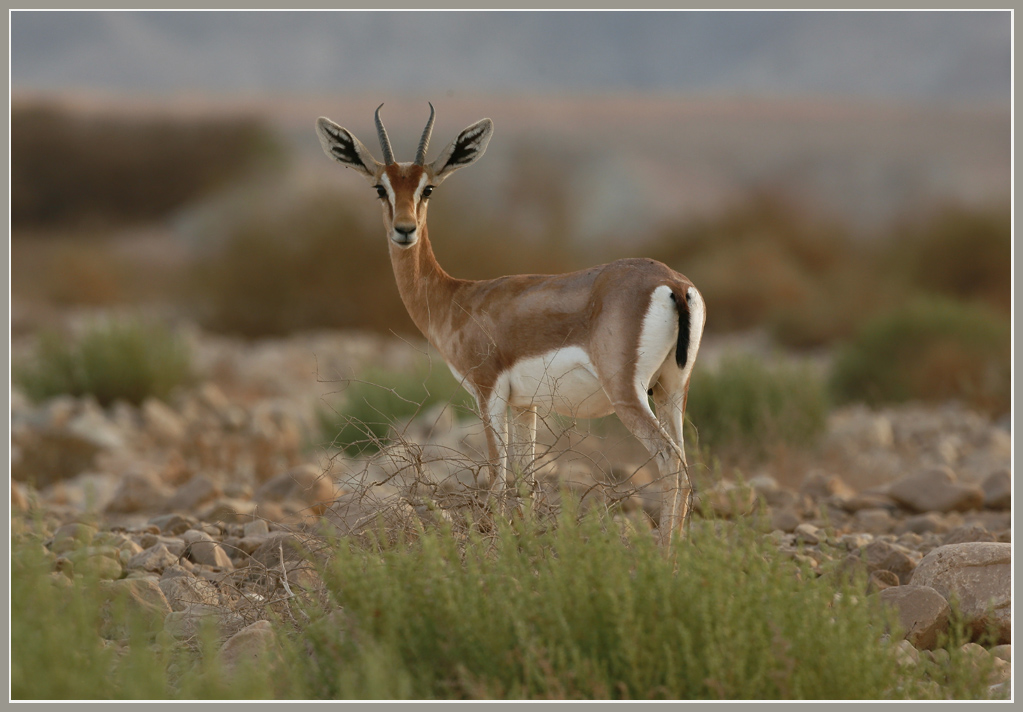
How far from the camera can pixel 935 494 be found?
677cm

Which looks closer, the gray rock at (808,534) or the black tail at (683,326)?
the black tail at (683,326)

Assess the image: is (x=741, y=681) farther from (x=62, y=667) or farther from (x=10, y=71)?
(x=10, y=71)

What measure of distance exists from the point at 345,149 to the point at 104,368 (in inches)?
327

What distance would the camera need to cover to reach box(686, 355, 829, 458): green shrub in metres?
9.10

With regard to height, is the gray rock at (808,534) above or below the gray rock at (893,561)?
below

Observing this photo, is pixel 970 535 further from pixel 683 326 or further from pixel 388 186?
pixel 388 186

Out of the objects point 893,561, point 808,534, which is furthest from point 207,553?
point 893,561

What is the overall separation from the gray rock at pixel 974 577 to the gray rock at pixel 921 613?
212 millimetres

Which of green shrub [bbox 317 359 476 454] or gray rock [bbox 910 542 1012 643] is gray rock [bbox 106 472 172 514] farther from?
gray rock [bbox 910 542 1012 643]

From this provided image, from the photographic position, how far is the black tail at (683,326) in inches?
171

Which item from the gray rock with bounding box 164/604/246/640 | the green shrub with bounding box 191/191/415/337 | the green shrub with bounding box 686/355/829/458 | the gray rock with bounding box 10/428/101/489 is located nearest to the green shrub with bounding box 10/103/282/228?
the green shrub with bounding box 191/191/415/337

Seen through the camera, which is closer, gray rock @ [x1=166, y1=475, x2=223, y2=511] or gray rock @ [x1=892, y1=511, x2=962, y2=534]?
gray rock @ [x1=892, y1=511, x2=962, y2=534]

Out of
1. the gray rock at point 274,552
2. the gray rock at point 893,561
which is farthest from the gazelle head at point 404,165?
the gray rock at point 893,561

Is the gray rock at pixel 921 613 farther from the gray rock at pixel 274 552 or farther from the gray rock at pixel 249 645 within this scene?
the gray rock at pixel 274 552
